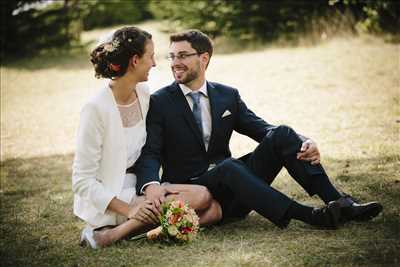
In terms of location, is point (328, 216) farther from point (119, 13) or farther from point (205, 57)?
point (119, 13)

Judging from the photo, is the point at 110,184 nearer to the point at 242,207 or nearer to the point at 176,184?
the point at 176,184

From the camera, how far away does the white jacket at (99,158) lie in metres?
3.83

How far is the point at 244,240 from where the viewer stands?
381 centimetres

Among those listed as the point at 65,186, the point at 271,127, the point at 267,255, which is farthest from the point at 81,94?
the point at 267,255

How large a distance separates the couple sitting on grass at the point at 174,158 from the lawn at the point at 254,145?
179mm

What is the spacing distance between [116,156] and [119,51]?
2.55 feet

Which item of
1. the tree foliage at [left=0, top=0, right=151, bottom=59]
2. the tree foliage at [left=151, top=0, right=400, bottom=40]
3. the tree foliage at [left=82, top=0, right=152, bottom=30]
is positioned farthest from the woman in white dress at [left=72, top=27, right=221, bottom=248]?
the tree foliage at [left=82, top=0, right=152, bottom=30]

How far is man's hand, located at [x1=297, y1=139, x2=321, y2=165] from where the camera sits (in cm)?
380

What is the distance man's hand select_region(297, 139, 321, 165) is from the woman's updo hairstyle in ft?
4.57

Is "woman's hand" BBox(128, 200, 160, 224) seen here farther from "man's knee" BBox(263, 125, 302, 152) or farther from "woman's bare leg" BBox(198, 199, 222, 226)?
"man's knee" BBox(263, 125, 302, 152)

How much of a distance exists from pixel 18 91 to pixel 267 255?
32.9 feet

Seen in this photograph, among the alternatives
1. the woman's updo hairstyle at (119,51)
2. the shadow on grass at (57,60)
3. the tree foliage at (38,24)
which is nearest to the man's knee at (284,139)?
the woman's updo hairstyle at (119,51)

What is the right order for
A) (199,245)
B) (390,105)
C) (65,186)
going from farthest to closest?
(390,105), (65,186), (199,245)

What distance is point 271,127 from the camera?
4391 millimetres
